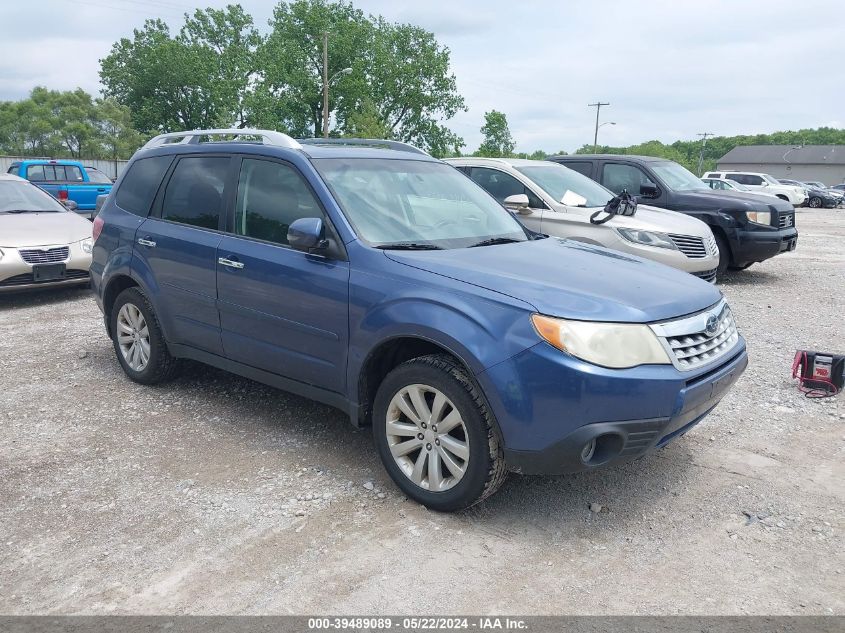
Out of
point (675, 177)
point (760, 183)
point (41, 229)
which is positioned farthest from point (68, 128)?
point (675, 177)

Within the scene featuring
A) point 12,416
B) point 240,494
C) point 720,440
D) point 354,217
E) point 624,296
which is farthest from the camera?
point 12,416

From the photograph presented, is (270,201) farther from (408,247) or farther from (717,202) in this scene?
(717,202)

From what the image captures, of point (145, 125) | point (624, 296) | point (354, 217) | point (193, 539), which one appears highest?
point (145, 125)

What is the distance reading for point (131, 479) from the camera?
12.4 feet

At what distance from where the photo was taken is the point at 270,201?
13.9ft

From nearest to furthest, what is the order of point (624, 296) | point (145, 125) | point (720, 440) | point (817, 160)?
point (624, 296), point (720, 440), point (145, 125), point (817, 160)

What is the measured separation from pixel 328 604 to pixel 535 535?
1.04m

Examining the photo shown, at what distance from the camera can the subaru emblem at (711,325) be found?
11.1 ft

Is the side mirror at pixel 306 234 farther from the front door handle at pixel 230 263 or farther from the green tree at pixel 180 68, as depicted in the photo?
the green tree at pixel 180 68

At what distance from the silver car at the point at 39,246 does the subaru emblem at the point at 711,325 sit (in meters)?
7.37

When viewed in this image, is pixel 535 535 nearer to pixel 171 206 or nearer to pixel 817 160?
pixel 171 206

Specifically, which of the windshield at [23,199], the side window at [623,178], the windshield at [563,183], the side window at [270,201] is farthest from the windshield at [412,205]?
the windshield at [23,199]

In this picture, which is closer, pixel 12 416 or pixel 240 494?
pixel 240 494

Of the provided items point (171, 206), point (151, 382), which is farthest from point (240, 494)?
point (171, 206)
